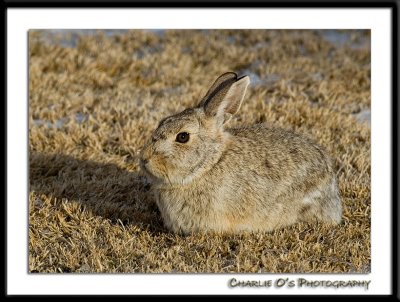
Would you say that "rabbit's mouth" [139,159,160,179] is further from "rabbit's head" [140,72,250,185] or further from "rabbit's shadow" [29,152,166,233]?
"rabbit's shadow" [29,152,166,233]

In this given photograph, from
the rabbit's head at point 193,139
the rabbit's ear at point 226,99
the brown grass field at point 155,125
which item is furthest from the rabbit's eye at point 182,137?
the brown grass field at point 155,125

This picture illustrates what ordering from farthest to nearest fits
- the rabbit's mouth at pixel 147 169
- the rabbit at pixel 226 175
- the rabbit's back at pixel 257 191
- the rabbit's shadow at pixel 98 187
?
the rabbit's shadow at pixel 98 187 < the rabbit's back at pixel 257 191 < the rabbit at pixel 226 175 < the rabbit's mouth at pixel 147 169

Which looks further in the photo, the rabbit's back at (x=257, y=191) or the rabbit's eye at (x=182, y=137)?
the rabbit's back at (x=257, y=191)

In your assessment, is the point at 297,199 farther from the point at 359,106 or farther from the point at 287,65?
the point at 287,65

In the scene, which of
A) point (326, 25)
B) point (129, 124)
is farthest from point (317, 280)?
point (129, 124)

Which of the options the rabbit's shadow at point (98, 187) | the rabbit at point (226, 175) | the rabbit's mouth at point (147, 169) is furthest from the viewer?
the rabbit's shadow at point (98, 187)

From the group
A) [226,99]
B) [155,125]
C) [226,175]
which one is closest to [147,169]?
[226,175]

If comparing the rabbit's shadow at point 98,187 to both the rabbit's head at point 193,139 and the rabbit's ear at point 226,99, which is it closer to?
the rabbit's head at point 193,139
